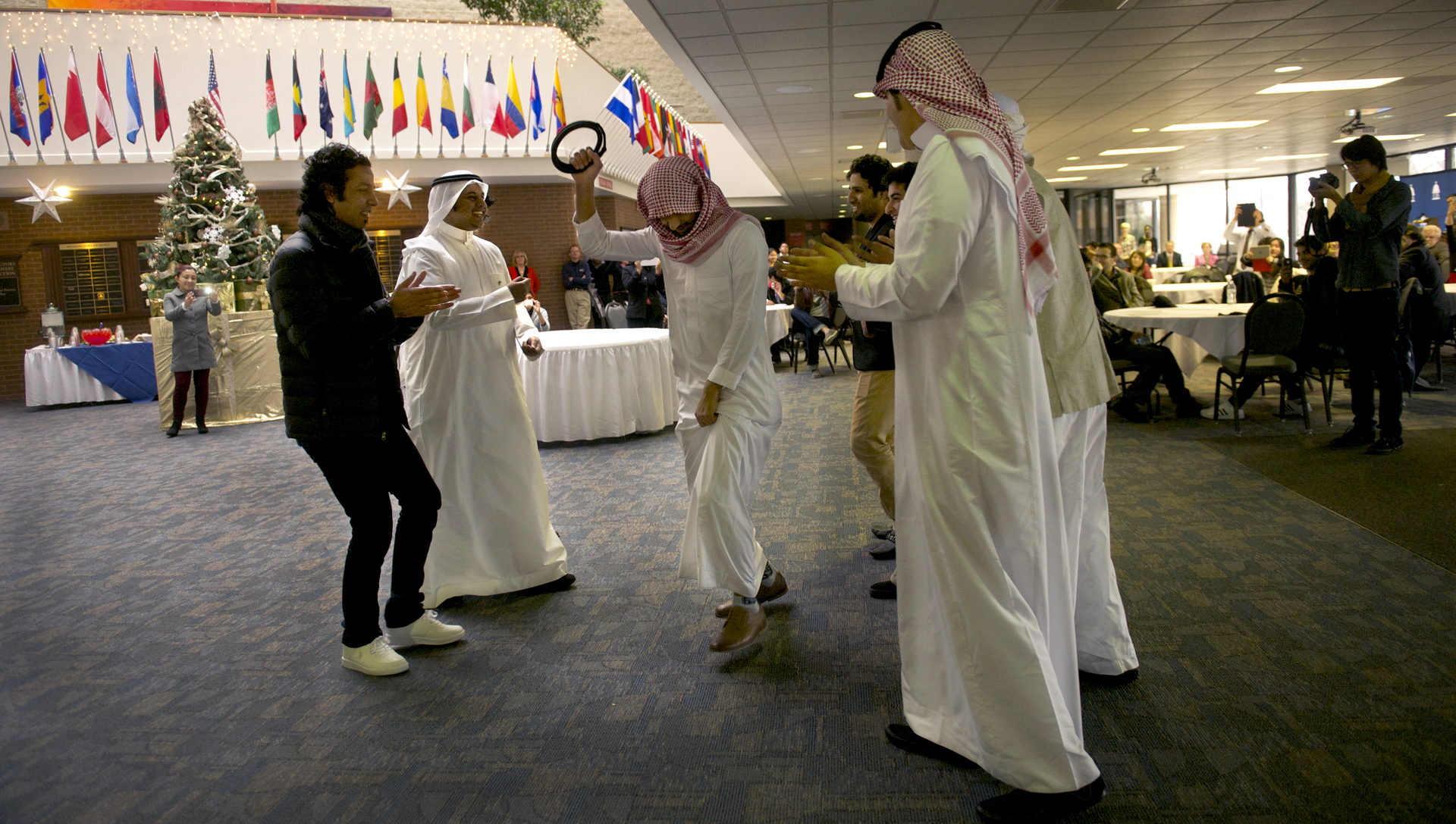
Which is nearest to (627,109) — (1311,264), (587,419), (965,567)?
(587,419)

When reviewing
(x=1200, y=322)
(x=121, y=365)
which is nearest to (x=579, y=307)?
(x=121, y=365)

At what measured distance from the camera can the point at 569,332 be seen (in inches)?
295

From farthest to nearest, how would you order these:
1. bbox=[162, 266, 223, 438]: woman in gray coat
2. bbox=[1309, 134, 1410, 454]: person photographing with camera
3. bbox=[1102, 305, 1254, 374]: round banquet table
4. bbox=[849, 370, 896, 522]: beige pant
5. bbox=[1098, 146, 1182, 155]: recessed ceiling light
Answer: bbox=[1098, 146, 1182, 155]: recessed ceiling light < bbox=[162, 266, 223, 438]: woman in gray coat < bbox=[1102, 305, 1254, 374]: round banquet table < bbox=[1309, 134, 1410, 454]: person photographing with camera < bbox=[849, 370, 896, 522]: beige pant

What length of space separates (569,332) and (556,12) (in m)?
13.5

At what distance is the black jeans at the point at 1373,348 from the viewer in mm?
4996

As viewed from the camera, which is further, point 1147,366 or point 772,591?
point 1147,366

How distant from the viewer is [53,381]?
11023mm

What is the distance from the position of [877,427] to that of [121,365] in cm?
1155

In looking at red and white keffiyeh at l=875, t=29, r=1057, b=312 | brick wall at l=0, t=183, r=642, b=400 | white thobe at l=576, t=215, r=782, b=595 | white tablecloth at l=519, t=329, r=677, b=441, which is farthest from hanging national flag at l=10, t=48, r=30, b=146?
red and white keffiyeh at l=875, t=29, r=1057, b=312

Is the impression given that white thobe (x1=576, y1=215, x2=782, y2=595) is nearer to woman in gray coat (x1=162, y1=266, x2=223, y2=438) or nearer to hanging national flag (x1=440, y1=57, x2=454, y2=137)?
woman in gray coat (x1=162, y1=266, x2=223, y2=438)

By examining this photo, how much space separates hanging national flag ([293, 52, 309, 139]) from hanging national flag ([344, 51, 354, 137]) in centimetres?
57

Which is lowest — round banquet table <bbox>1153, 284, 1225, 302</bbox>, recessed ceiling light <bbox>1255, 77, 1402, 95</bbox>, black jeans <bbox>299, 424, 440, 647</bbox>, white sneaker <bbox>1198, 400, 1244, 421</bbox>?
white sneaker <bbox>1198, 400, 1244, 421</bbox>

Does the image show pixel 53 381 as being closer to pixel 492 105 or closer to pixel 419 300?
pixel 492 105

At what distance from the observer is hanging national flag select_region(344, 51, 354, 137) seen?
40.9 feet
